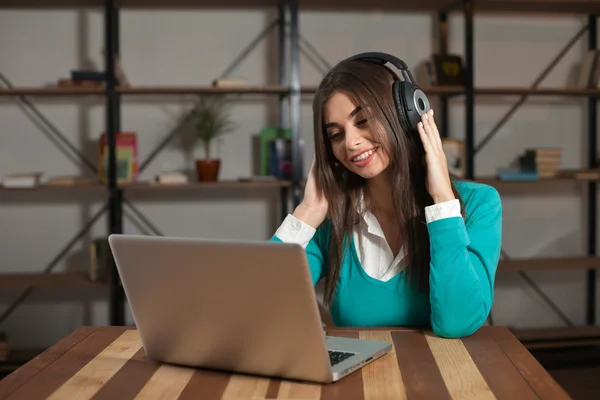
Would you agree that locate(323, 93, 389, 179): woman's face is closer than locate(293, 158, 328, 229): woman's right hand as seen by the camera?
Yes

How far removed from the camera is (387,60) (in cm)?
163

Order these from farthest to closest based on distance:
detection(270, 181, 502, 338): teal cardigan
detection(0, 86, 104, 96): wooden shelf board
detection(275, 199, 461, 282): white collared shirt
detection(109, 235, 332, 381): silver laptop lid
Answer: detection(0, 86, 104, 96): wooden shelf board < detection(275, 199, 461, 282): white collared shirt < detection(270, 181, 502, 338): teal cardigan < detection(109, 235, 332, 381): silver laptop lid

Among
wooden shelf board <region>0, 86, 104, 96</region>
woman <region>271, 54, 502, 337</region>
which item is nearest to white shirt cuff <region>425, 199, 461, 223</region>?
woman <region>271, 54, 502, 337</region>

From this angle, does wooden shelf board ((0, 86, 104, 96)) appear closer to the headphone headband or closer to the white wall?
the white wall

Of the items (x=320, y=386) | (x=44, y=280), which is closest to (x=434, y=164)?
(x=320, y=386)

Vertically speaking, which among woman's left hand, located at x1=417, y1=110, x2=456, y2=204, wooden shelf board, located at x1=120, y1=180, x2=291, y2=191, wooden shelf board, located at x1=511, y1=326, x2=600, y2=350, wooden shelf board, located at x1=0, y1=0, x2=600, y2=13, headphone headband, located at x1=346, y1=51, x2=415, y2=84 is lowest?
wooden shelf board, located at x1=511, y1=326, x2=600, y2=350

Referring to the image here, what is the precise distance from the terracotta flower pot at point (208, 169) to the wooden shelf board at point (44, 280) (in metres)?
0.66

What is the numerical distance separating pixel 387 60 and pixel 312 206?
1.33 ft

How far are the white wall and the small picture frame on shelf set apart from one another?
273 mm

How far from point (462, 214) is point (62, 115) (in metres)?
2.65

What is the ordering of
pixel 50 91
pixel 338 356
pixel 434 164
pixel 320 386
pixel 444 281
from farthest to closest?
pixel 50 91 < pixel 434 164 < pixel 444 281 < pixel 338 356 < pixel 320 386

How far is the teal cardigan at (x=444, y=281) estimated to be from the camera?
1.46m

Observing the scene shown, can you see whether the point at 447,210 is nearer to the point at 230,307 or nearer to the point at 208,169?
the point at 230,307

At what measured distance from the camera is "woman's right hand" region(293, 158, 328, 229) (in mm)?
1837
